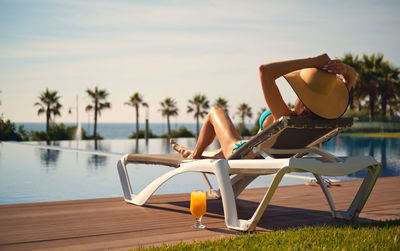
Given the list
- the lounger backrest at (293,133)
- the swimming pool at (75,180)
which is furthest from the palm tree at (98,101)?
the lounger backrest at (293,133)

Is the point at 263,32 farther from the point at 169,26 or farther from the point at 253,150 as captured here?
the point at 253,150

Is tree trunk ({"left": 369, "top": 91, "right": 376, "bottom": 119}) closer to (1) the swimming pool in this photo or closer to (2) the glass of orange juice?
(1) the swimming pool

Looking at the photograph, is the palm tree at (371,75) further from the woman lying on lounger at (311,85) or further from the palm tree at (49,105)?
the woman lying on lounger at (311,85)

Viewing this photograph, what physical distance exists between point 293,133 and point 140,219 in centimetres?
141

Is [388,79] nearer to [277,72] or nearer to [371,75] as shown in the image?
[371,75]

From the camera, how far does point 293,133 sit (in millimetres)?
2947

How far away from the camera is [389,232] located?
2.64 metres

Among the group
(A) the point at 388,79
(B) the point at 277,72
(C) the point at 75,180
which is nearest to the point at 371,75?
(A) the point at 388,79

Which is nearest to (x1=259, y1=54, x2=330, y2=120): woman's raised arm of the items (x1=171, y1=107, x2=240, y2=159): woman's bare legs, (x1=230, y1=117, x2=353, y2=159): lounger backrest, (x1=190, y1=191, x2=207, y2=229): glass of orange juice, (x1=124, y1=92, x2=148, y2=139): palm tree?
(x1=230, y1=117, x2=353, y2=159): lounger backrest

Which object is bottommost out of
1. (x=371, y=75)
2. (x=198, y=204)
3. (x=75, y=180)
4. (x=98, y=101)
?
(x=75, y=180)

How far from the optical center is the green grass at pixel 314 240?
225 centimetres

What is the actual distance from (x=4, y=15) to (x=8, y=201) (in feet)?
84.9

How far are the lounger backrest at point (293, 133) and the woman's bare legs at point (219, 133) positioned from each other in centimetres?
29

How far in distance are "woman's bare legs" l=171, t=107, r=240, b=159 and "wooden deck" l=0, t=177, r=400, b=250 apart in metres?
0.54
